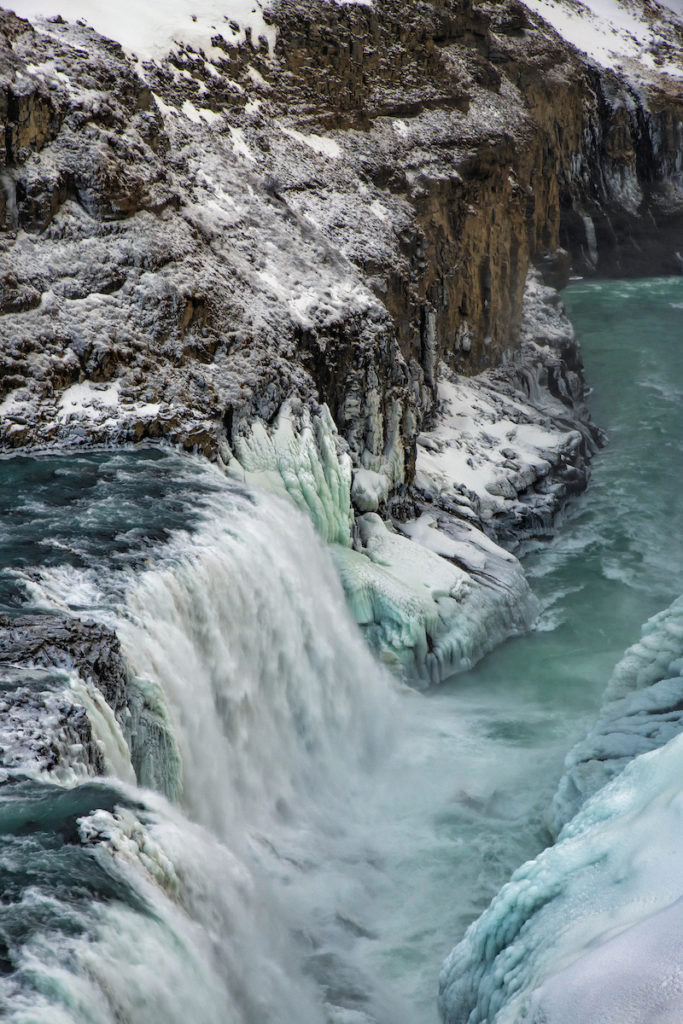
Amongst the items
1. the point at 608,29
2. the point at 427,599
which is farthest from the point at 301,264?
the point at 608,29

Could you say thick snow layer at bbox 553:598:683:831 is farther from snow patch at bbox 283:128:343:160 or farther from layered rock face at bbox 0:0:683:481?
snow patch at bbox 283:128:343:160

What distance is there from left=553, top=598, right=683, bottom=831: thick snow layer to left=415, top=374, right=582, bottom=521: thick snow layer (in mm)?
6000

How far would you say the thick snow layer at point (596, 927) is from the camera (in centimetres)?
398

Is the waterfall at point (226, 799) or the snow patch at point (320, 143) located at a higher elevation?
the snow patch at point (320, 143)

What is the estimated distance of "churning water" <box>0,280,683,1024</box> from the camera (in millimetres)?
5012

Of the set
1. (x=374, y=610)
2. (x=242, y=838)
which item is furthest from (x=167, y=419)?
(x=242, y=838)

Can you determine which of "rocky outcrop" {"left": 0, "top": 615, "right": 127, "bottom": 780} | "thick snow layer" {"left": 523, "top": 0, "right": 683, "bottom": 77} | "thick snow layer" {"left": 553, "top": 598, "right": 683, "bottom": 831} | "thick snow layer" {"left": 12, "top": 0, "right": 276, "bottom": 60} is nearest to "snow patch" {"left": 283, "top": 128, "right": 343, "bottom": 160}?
"thick snow layer" {"left": 12, "top": 0, "right": 276, "bottom": 60}

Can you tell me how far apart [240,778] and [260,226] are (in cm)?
806

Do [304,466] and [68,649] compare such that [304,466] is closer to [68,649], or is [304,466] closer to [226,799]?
[226,799]

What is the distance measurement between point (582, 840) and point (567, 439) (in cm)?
1313

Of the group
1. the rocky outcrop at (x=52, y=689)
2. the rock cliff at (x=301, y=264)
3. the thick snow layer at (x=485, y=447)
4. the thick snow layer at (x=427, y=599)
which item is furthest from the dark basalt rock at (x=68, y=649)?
the thick snow layer at (x=485, y=447)

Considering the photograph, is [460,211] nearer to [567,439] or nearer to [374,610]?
[567,439]

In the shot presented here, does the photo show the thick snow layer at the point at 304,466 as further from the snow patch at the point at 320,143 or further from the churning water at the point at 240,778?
the snow patch at the point at 320,143

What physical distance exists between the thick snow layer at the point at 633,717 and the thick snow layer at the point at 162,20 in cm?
1086
